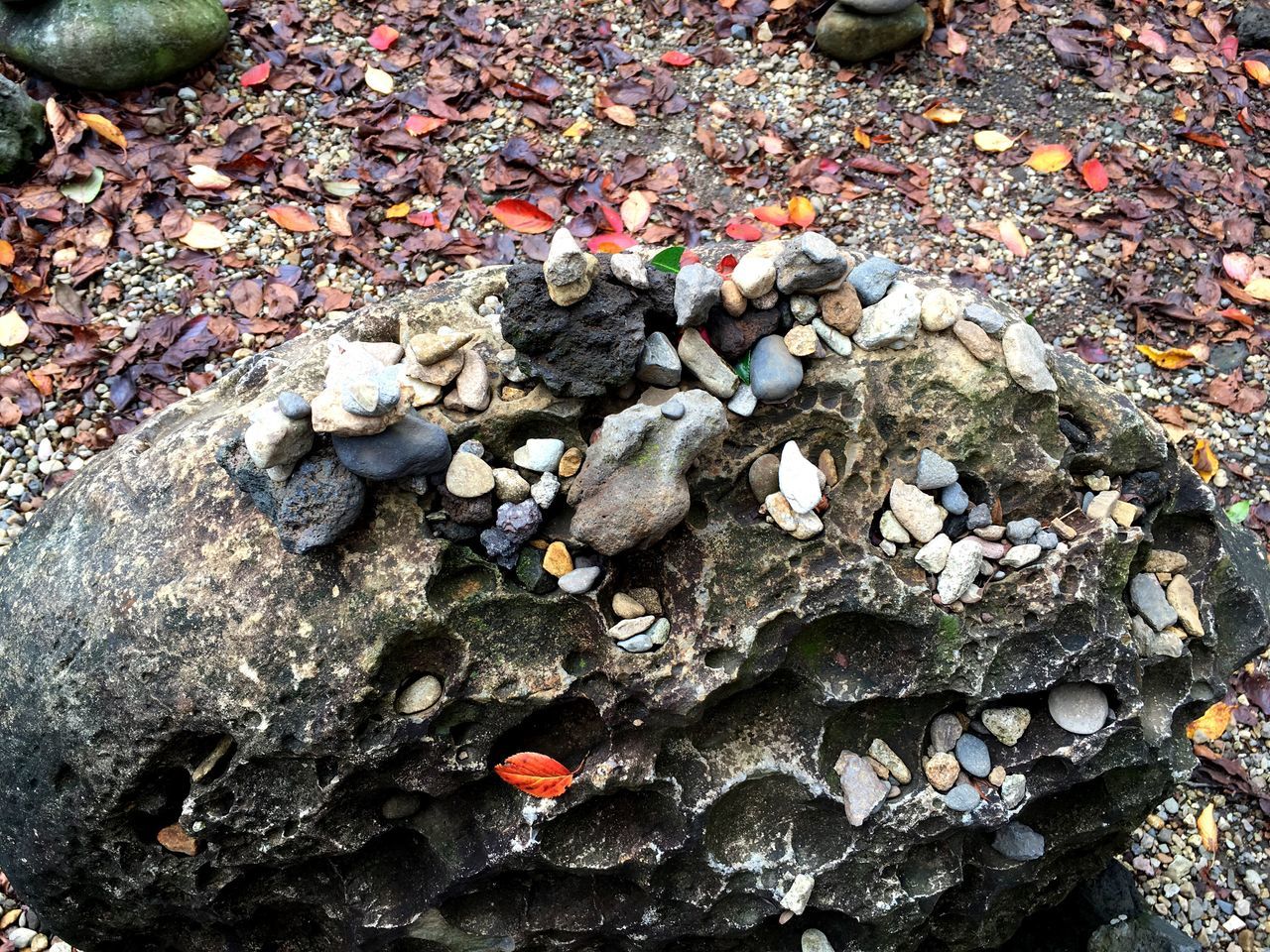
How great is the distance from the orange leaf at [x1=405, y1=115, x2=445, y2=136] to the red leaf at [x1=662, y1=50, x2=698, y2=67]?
1173 millimetres

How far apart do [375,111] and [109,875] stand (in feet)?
11.5

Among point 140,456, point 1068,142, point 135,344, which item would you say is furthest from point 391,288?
point 1068,142

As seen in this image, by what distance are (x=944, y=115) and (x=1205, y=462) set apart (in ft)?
6.64

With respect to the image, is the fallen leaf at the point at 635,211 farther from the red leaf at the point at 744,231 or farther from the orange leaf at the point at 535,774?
the orange leaf at the point at 535,774

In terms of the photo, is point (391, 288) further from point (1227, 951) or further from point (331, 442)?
point (1227, 951)

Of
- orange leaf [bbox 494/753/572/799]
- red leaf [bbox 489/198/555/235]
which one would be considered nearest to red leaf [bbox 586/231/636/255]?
red leaf [bbox 489/198/555/235]

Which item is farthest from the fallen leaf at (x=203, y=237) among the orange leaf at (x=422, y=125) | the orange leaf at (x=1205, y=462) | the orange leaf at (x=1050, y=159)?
the orange leaf at (x=1205, y=462)

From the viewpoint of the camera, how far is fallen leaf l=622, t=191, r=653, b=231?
4367 mm

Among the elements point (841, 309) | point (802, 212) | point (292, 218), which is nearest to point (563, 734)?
point (841, 309)

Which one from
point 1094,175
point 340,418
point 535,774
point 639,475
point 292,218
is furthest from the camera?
point 1094,175

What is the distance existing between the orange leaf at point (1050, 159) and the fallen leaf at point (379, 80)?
3017mm

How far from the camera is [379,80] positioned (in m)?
4.63

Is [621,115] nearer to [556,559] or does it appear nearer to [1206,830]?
[556,559]

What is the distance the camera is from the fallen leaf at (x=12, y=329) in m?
3.79
